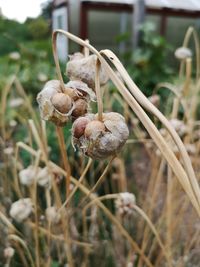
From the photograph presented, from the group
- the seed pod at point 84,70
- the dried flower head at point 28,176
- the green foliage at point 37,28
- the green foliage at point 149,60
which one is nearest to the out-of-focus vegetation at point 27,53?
the green foliage at point 37,28

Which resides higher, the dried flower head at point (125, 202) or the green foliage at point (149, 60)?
→ the dried flower head at point (125, 202)

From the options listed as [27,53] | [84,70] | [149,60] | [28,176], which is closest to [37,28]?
[149,60]

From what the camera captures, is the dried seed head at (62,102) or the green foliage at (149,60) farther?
the green foliage at (149,60)

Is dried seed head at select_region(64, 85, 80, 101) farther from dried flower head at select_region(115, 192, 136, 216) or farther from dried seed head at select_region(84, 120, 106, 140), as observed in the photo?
dried flower head at select_region(115, 192, 136, 216)

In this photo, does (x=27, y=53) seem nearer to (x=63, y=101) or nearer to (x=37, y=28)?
(x=63, y=101)

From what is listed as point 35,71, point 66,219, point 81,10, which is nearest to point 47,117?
point 66,219

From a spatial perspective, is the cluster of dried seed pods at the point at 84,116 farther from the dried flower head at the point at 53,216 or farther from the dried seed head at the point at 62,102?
the dried flower head at the point at 53,216

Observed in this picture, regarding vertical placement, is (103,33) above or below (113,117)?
below

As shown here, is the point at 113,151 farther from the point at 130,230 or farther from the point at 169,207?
the point at 130,230

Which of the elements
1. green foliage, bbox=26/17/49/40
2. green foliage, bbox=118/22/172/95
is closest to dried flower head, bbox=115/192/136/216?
green foliage, bbox=118/22/172/95
